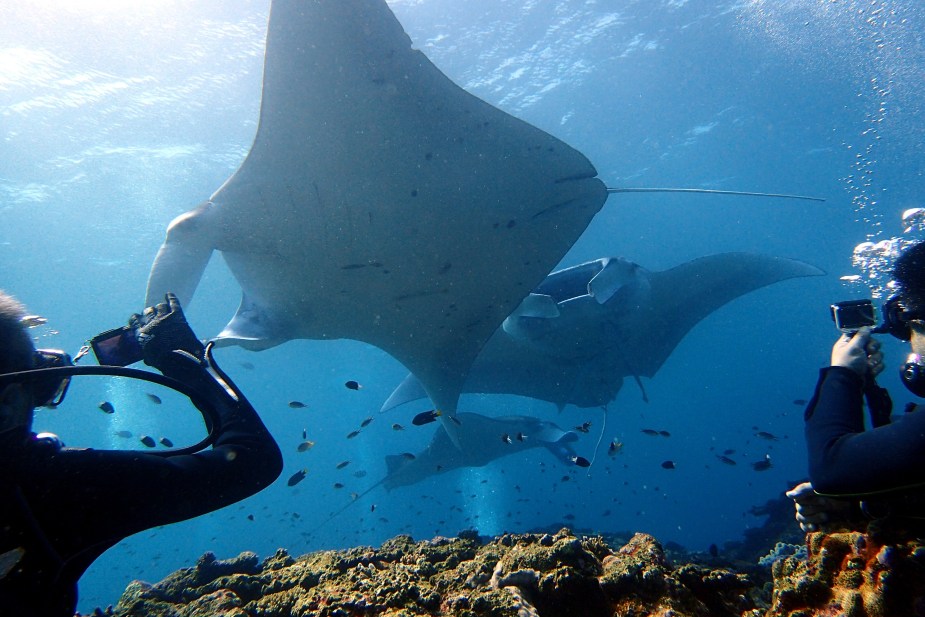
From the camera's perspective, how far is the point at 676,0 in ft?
45.7

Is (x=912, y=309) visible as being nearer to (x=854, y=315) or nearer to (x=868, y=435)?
(x=854, y=315)

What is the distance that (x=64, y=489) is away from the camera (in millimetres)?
1207

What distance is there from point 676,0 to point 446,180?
14418 mm

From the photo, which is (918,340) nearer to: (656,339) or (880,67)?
(656,339)

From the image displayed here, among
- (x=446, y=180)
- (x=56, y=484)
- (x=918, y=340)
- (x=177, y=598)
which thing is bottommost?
(x=177, y=598)

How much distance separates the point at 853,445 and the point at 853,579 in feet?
2.17

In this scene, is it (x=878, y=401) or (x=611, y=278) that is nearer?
(x=878, y=401)

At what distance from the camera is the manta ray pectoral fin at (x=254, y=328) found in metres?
4.43

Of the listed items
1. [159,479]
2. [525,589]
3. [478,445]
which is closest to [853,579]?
[525,589]

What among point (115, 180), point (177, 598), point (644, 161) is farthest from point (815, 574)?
point (644, 161)

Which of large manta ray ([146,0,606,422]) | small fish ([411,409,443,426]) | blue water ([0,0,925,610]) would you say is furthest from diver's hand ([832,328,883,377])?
blue water ([0,0,925,610])

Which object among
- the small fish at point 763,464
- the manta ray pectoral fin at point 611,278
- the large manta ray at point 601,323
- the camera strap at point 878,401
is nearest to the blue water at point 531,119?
the large manta ray at point 601,323

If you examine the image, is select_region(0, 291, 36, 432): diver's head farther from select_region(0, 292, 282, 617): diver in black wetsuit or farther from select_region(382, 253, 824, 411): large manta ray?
select_region(382, 253, 824, 411): large manta ray

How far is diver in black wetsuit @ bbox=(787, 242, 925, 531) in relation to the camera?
1.25 meters
